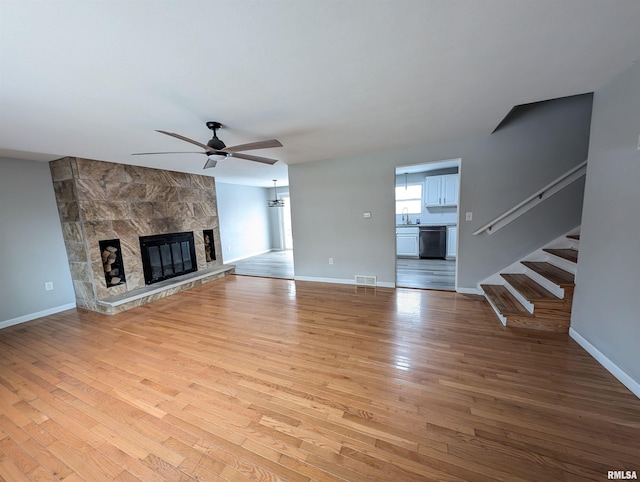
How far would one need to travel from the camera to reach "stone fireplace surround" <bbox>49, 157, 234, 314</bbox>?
3502mm

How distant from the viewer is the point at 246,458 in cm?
132

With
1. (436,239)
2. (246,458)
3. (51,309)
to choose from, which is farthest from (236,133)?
(436,239)

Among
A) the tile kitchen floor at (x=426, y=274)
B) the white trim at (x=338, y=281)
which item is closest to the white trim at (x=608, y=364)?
the tile kitchen floor at (x=426, y=274)

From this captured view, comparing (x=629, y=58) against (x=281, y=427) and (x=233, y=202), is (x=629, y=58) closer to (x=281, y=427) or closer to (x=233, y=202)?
(x=281, y=427)

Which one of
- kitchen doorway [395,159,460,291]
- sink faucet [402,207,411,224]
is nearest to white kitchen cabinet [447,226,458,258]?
kitchen doorway [395,159,460,291]

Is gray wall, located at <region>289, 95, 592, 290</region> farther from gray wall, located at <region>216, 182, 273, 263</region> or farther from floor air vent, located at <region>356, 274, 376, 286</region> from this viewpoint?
gray wall, located at <region>216, 182, 273, 263</region>

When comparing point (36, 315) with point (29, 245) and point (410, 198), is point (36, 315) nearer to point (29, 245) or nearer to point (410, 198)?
point (29, 245)

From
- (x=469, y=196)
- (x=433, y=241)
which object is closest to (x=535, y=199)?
(x=469, y=196)

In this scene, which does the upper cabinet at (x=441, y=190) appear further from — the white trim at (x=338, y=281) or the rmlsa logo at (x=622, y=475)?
the rmlsa logo at (x=622, y=475)

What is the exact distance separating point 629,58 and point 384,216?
272 cm

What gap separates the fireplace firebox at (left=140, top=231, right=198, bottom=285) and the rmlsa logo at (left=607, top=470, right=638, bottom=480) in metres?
5.54

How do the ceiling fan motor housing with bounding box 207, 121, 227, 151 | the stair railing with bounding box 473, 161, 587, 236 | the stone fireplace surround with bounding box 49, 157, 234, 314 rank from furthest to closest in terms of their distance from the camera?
the stone fireplace surround with bounding box 49, 157, 234, 314
the stair railing with bounding box 473, 161, 587, 236
the ceiling fan motor housing with bounding box 207, 121, 227, 151

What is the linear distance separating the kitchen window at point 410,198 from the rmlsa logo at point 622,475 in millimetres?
5778

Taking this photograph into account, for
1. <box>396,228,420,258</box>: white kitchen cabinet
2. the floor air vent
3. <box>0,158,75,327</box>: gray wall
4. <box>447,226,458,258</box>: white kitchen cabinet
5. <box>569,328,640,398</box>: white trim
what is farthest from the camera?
<box>396,228,420,258</box>: white kitchen cabinet
